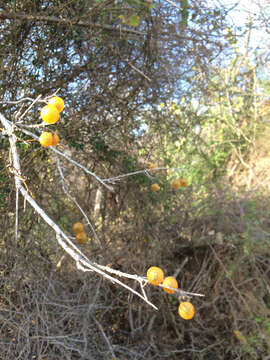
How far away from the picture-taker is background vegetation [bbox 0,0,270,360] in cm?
199

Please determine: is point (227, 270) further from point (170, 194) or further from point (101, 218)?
point (101, 218)

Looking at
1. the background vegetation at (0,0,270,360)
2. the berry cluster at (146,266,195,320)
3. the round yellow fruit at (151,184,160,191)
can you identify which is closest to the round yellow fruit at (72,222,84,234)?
the background vegetation at (0,0,270,360)

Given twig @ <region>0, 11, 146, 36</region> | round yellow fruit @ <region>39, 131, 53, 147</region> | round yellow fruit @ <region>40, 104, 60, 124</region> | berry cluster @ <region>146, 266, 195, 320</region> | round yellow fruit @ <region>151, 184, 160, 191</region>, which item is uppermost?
twig @ <region>0, 11, 146, 36</region>

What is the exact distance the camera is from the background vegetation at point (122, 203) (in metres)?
1.99

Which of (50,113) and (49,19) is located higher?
(49,19)

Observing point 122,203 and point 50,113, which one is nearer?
point 50,113

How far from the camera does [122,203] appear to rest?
Answer: 2.78 metres

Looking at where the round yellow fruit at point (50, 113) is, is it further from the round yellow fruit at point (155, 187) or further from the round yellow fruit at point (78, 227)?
the round yellow fruit at point (155, 187)

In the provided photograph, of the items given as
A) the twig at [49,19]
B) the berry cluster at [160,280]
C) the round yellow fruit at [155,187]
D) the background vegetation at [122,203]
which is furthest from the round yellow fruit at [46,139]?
the round yellow fruit at [155,187]

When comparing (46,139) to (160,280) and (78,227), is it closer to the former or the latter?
(160,280)

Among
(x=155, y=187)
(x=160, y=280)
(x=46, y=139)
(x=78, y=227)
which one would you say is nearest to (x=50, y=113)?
(x=46, y=139)

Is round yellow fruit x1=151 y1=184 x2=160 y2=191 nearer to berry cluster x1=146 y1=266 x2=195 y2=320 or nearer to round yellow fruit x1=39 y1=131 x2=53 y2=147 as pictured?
berry cluster x1=146 y1=266 x2=195 y2=320

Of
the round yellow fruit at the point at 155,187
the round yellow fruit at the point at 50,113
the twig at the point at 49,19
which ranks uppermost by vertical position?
the twig at the point at 49,19

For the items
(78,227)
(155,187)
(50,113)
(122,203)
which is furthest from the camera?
(122,203)
